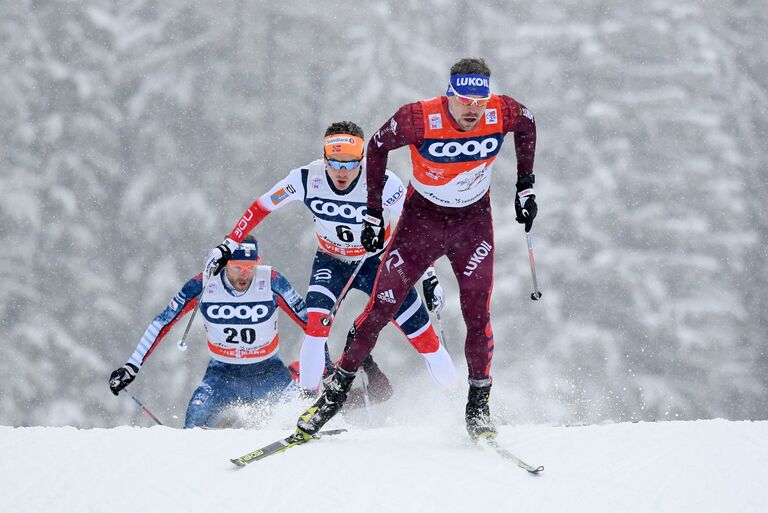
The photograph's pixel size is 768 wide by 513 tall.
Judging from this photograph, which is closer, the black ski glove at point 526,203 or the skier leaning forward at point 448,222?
the skier leaning forward at point 448,222

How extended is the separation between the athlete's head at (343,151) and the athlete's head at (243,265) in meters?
1.47

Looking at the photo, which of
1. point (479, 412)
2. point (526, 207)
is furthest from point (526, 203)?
point (479, 412)

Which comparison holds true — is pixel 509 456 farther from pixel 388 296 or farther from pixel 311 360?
pixel 311 360

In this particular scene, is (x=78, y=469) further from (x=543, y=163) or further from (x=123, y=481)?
(x=543, y=163)

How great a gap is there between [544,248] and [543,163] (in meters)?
2.56

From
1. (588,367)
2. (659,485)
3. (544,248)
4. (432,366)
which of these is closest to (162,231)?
(544,248)

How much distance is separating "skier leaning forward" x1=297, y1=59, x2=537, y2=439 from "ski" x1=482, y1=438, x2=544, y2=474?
0.17 feet

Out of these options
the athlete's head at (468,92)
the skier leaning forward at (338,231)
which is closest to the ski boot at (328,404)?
the skier leaning forward at (338,231)

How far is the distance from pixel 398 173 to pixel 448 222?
15.3 meters

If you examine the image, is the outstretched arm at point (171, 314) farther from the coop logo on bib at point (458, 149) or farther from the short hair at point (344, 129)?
the coop logo on bib at point (458, 149)

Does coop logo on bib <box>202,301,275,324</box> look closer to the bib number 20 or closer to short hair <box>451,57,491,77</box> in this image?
the bib number 20

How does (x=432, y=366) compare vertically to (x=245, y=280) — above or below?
below

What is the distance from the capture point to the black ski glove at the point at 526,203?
15.1 feet

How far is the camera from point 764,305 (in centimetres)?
2048
